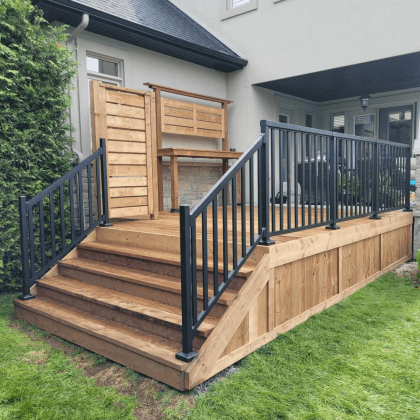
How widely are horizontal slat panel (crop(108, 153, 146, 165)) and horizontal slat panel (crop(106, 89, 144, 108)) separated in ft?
2.12

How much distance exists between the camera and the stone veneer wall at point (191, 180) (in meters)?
6.73

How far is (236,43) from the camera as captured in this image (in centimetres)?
764

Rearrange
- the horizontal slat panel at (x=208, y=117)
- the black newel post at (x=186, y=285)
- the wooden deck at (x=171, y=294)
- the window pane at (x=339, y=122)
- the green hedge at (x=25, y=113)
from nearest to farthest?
the black newel post at (x=186, y=285)
the wooden deck at (x=171, y=294)
the green hedge at (x=25, y=113)
the horizontal slat panel at (x=208, y=117)
the window pane at (x=339, y=122)

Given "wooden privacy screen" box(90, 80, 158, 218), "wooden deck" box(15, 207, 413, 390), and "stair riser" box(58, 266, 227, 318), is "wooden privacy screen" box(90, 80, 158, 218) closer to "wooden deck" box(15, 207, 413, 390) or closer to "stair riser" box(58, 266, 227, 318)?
"wooden deck" box(15, 207, 413, 390)

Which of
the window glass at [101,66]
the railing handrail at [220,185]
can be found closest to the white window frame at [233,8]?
the window glass at [101,66]

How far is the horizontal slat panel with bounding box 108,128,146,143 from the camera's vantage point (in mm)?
4886

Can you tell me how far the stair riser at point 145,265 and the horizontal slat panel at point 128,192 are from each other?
0.84m

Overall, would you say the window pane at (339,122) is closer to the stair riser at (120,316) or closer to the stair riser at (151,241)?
the stair riser at (151,241)

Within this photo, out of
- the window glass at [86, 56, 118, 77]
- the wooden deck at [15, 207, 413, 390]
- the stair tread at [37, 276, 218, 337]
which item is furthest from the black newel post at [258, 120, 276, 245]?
the window glass at [86, 56, 118, 77]

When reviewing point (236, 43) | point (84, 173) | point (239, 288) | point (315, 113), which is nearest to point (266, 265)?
point (239, 288)

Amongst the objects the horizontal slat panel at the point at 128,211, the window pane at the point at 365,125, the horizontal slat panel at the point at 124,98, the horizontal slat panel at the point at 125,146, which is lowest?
the horizontal slat panel at the point at 128,211

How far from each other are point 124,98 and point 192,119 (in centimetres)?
186

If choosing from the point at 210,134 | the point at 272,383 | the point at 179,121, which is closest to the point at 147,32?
the point at 179,121

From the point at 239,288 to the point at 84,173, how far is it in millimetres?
3254
